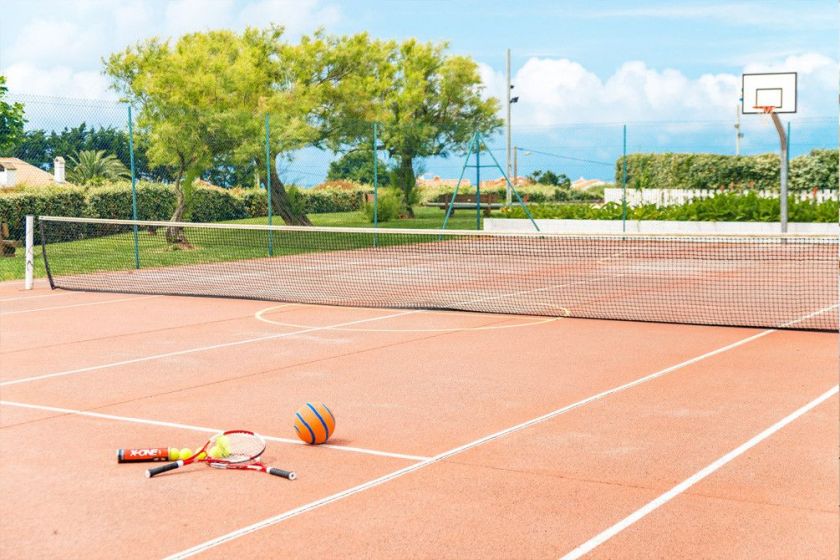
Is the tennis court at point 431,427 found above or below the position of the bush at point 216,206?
below

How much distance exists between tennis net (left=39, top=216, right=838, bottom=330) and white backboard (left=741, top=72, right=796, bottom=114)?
11.6ft

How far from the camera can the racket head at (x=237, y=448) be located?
6.34m

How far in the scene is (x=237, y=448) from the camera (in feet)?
21.1

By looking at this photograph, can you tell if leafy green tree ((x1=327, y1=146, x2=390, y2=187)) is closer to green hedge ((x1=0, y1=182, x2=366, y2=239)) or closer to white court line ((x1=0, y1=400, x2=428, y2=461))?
green hedge ((x1=0, y1=182, x2=366, y2=239))

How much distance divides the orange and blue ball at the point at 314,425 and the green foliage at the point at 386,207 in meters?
24.7

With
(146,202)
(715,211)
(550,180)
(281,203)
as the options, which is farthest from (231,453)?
(550,180)

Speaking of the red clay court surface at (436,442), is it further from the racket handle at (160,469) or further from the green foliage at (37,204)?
the green foliage at (37,204)

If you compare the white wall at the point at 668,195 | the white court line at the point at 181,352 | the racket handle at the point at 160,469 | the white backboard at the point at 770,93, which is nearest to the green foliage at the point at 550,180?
the white wall at the point at 668,195

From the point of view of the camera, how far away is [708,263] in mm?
21516

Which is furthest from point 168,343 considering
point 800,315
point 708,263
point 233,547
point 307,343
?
point 708,263

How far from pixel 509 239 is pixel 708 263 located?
8.95 meters

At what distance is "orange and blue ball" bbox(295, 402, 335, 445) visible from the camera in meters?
6.78

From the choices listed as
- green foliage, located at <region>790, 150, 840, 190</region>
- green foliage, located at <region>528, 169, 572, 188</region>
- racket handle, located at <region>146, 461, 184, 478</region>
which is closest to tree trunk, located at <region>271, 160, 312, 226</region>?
green foliage, located at <region>528, 169, 572, 188</region>

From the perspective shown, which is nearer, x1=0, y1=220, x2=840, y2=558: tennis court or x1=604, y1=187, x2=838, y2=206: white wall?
x1=0, y1=220, x2=840, y2=558: tennis court
